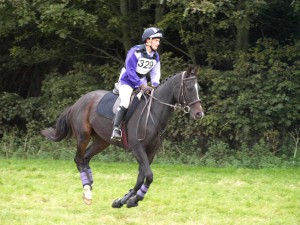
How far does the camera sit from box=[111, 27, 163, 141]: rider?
28.7 ft

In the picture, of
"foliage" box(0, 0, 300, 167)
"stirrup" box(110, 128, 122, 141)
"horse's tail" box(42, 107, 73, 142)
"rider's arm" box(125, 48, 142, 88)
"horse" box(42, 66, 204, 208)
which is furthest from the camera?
"foliage" box(0, 0, 300, 167)

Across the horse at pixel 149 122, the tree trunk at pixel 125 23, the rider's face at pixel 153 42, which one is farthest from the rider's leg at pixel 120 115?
the tree trunk at pixel 125 23

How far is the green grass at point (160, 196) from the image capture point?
885 cm

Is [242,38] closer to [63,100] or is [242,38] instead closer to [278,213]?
[63,100]

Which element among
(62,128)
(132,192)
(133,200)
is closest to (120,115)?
(132,192)

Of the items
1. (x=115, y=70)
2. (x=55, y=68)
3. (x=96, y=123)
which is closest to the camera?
(x=96, y=123)

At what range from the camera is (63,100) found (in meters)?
18.0

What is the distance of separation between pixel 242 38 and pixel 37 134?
716cm

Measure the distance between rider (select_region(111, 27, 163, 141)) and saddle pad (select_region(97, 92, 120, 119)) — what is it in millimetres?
338

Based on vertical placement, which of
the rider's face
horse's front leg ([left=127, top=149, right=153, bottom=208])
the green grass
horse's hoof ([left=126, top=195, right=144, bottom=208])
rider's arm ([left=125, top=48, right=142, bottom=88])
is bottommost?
the green grass

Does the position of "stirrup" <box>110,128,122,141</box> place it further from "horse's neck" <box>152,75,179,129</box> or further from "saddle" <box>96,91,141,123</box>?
"horse's neck" <box>152,75,179,129</box>

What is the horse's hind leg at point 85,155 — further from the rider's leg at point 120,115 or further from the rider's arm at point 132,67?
the rider's arm at point 132,67

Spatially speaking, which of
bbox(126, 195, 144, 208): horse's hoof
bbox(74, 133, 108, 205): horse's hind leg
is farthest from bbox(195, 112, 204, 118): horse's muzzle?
bbox(74, 133, 108, 205): horse's hind leg

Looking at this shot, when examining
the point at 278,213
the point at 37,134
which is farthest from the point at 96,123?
the point at 37,134
